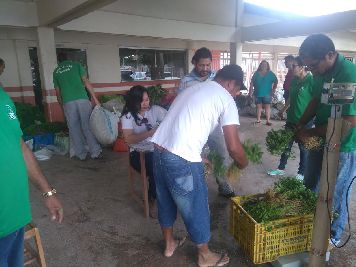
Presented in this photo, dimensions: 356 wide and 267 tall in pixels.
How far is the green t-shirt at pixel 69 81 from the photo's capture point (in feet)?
15.9

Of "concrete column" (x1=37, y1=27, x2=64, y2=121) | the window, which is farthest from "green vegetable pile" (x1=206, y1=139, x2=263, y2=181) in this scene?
the window

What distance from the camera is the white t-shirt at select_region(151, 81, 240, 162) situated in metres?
1.91

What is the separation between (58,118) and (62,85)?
7.25 ft

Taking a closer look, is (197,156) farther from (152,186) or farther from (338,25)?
(338,25)

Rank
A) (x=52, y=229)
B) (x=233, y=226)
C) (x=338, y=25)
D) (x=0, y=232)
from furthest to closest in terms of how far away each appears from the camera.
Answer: (x=338, y=25)
(x=52, y=229)
(x=233, y=226)
(x=0, y=232)

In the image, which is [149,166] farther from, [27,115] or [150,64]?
[150,64]

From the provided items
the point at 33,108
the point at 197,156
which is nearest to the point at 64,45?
the point at 33,108

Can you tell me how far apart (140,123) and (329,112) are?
5.74 feet

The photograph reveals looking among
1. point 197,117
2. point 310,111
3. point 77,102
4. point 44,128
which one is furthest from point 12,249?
point 44,128

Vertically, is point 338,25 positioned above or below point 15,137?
above

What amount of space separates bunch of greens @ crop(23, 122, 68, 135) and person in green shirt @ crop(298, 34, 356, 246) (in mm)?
4752

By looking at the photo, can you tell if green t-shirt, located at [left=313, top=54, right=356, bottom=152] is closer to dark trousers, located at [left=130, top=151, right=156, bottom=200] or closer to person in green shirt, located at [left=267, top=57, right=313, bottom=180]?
person in green shirt, located at [left=267, top=57, right=313, bottom=180]

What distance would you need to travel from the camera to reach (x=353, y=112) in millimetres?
1945

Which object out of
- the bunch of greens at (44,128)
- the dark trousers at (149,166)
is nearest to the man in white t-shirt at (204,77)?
the dark trousers at (149,166)
